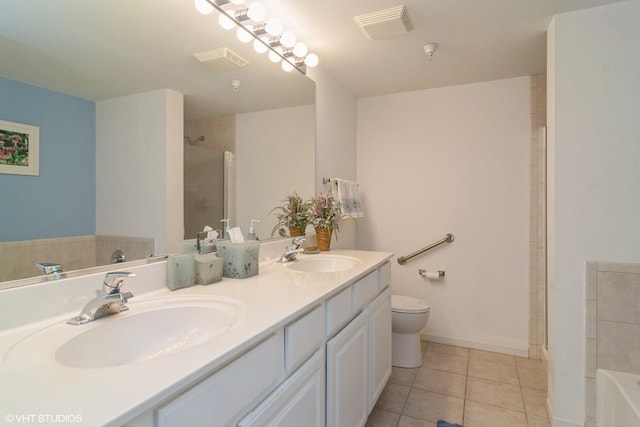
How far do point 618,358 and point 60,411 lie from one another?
7.22 ft

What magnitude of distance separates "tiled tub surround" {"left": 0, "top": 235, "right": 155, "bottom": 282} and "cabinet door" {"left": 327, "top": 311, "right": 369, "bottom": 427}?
31.0 inches

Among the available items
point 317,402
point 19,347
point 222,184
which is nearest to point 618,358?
point 317,402

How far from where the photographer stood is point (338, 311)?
4.29 ft

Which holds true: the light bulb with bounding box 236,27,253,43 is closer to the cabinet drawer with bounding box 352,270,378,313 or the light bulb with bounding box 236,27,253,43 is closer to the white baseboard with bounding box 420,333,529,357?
the cabinet drawer with bounding box 352,270,378,313

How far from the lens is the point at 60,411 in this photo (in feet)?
1.63

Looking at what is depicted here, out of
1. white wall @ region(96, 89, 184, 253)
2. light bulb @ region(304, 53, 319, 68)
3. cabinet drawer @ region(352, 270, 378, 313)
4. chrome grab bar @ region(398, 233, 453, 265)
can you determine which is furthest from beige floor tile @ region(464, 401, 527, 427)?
light bulb @ region(304, 53, 319, 68)

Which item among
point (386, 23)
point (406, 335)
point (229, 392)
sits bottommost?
point (406, 335)

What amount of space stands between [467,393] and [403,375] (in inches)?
15.8

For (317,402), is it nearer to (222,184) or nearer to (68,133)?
(222,184)

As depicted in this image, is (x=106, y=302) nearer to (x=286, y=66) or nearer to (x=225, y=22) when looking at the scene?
(x=225, y=22)

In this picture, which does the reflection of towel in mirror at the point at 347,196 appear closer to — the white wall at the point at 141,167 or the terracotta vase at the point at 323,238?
the terracotta vase at the point at 323,238

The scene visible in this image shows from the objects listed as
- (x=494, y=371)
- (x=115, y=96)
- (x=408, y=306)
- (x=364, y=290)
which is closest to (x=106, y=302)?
(x=115, y=96)

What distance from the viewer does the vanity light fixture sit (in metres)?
1.48

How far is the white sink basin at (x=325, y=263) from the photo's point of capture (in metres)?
1.87
